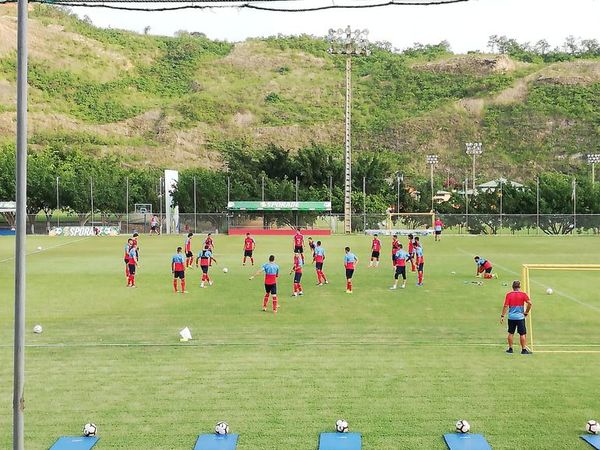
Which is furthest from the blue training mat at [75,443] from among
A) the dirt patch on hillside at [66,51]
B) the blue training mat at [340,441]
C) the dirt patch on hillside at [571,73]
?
the dirt patch on hillside at [66,51]

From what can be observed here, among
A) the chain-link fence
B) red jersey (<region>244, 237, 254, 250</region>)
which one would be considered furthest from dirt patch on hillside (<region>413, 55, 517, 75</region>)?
red jersey (<region>244, 237, 254, 250</region>)

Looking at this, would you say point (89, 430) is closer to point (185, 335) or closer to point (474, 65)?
point (185, 335)

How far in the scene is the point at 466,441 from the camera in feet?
34.2

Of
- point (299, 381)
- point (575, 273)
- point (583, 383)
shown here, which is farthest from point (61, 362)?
point (575, 273)

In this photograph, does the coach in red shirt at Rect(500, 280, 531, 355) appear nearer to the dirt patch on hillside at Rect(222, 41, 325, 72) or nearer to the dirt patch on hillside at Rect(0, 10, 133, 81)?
the dirt patch on hillside at Rect(0, 10, 133, 81)

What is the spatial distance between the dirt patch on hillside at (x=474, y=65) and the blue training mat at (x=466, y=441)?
154042 mm

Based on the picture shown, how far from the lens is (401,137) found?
128250 mm

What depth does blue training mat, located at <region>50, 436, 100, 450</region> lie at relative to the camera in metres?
10.2

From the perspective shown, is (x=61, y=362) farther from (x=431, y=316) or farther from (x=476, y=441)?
(x=431, y=316)

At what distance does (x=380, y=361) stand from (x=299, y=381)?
2385 mm

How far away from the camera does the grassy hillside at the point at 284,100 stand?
412 ft

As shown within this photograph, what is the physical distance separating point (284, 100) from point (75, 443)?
147 meters

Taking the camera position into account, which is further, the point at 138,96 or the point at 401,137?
the point at 138,96

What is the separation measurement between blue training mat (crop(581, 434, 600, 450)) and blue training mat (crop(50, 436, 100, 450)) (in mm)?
6831
